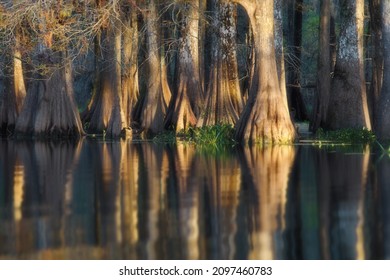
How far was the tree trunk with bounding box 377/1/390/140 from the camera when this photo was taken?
23.3 metres

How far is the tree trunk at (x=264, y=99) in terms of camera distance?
24.0 m

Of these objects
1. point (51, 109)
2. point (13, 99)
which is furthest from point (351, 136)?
point (13, 99)

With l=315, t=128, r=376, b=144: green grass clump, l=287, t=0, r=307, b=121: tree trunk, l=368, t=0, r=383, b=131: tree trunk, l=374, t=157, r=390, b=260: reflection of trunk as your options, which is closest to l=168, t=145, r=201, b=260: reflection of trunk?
l=374, t=157, r=390, b=260: reflection of trunk

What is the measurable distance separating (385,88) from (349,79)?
3356mm

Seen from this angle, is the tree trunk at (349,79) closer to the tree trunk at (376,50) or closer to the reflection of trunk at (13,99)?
the tree trunk at (376,50)

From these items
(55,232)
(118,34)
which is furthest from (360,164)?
(118,34)

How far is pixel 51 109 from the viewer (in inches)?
1211

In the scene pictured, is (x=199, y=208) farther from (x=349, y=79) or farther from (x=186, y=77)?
(x=186, y=77)

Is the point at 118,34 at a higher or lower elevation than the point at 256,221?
higher

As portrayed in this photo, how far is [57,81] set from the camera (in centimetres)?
3095

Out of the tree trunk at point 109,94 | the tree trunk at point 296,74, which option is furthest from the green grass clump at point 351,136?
the tree trunk at point 296,74

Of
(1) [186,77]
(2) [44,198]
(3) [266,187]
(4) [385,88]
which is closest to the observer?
(2) [44,198]

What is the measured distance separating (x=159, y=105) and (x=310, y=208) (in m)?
19.4

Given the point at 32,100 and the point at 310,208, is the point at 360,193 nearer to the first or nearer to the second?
the point at 310,208
